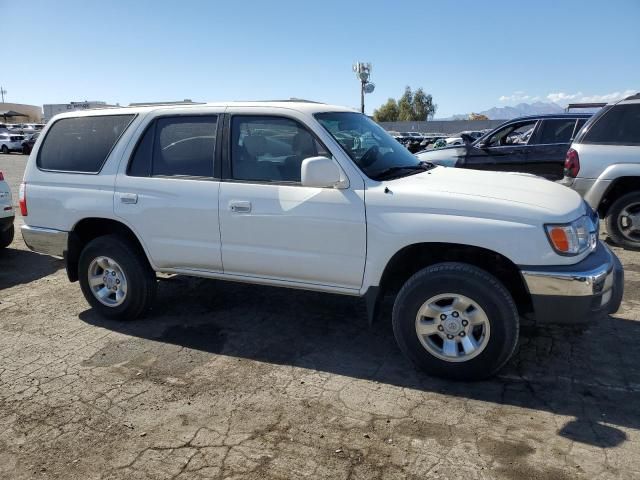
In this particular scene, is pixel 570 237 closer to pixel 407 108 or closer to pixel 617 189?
pixel 617 189

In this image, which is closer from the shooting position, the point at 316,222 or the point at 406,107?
the point at 316,222

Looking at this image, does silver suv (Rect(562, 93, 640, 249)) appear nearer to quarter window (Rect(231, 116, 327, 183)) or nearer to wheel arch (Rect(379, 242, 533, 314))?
wheel arch (Rect(379, 242, 533, 314))

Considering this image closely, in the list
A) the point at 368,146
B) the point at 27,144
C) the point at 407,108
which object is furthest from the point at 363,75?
the point at 407,108

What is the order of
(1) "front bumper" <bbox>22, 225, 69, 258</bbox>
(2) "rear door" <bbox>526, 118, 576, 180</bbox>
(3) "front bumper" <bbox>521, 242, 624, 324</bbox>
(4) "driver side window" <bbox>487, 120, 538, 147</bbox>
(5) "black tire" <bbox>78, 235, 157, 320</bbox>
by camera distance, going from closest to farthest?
(3) "front bumper" <bbox>521, 242, 624, 324</bbox> < (5) "black tire" <bbox>78, 235, 157, 320</bbox> < (1) "front bumper" <bbox>22, 225, 69, 258</bbox> < (2) "rear door" <bbox>526, 118, 576, 180</bbox> < (4) "driver side window" <bbox>487, 120, 538, 147</bbox>

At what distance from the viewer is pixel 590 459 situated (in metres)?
2.75

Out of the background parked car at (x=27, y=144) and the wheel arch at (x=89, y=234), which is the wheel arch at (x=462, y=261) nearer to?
the wheel arch at (x=89, y=234)

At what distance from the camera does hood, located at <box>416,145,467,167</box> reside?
905cm

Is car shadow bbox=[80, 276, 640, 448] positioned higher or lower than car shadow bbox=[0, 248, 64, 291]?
higher

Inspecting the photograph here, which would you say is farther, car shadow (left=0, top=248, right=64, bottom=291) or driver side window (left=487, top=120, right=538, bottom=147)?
driver side window (left=487, top=120, right=538, bottom=147)

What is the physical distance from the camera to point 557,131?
332 inches

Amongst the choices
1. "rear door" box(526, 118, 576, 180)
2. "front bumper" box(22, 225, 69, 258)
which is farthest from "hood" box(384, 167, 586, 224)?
"rear door" box(526, 118, 576, 180)

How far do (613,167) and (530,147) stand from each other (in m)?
1.95

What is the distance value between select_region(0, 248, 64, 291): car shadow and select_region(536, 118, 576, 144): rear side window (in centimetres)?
740

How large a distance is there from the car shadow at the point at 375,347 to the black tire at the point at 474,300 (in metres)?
0.13
